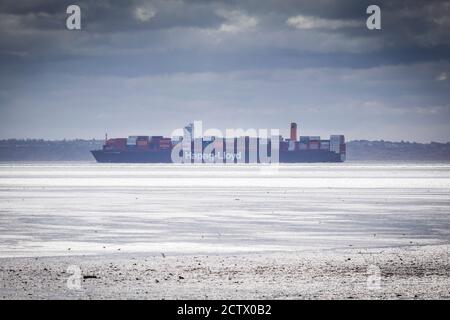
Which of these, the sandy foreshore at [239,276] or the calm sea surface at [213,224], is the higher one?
the sandy foreshore at [239,276]

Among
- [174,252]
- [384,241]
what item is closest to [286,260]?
[174,252]

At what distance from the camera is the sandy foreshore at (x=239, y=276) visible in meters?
10.4

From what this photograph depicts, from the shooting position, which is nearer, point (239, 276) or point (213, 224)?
point (239, 276)

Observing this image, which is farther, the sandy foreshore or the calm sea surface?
the calm sea surface

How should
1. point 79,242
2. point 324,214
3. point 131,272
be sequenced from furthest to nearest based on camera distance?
point 324,214, point 79,242, point 131,272

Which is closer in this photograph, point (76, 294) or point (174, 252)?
point (76, 294)

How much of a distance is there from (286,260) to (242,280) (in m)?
2.53

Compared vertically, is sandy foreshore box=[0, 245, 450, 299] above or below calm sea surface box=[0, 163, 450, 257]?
above

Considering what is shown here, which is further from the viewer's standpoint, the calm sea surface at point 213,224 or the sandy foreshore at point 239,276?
the calm sea surface at point 213,224

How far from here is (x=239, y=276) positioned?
39.4ft

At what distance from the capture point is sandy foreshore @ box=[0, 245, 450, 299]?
1045cm

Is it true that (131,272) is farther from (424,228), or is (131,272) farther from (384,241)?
(424,228)
